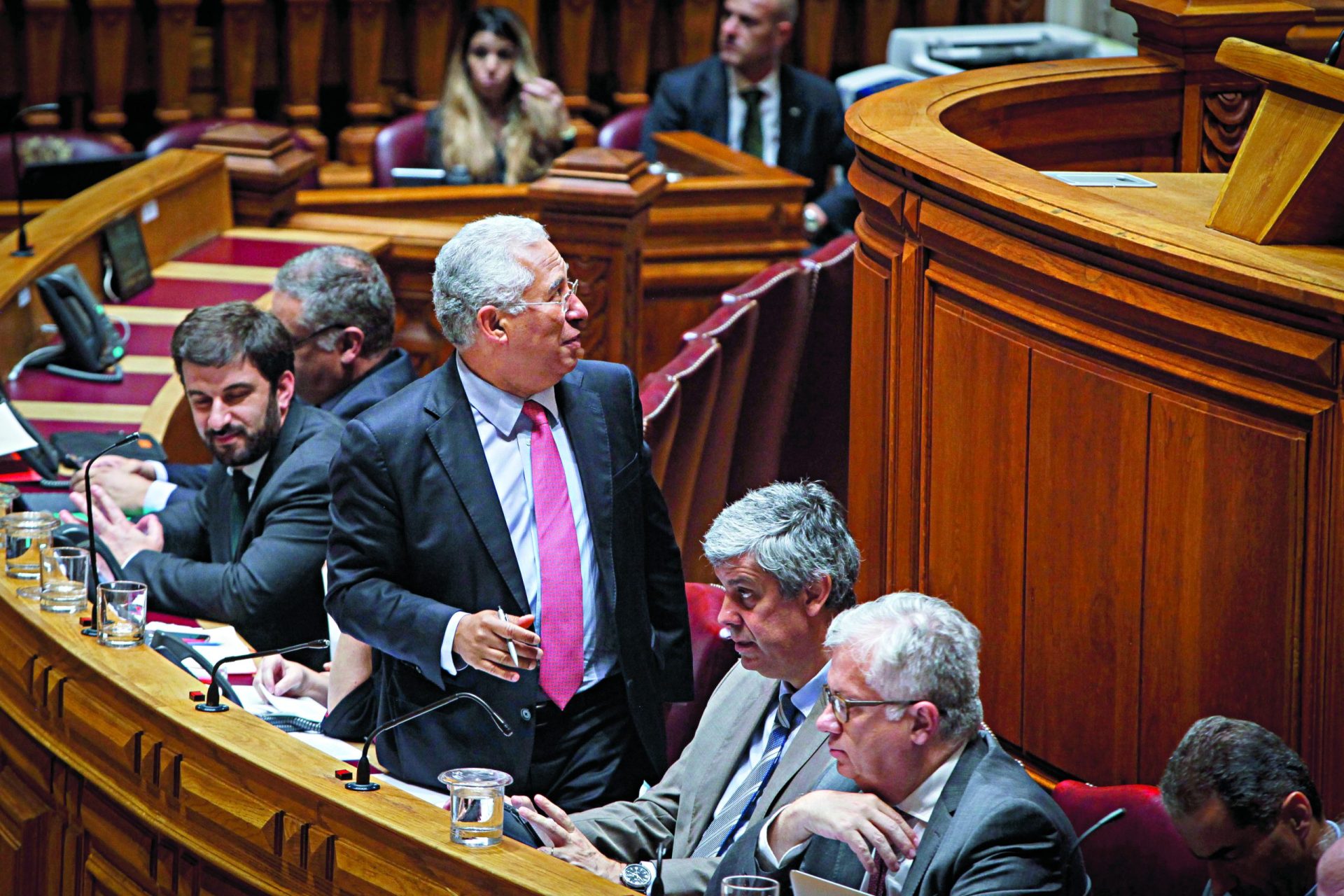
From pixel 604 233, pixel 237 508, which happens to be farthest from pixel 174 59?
pixel 237 508

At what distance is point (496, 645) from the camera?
2.29 meters

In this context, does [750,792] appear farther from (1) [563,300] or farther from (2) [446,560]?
(1) [563,300]

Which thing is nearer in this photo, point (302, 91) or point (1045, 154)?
point (1045, 154)

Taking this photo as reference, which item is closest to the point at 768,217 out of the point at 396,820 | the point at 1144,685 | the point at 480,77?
the point at 480,77

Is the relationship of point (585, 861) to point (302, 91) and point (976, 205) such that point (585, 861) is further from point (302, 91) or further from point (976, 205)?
point (302, 91)

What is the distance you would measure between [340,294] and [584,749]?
130 centimetres

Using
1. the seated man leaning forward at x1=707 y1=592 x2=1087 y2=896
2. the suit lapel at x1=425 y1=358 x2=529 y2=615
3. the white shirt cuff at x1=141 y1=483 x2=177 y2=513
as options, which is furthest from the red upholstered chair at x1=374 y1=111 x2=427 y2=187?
the seated man leaning forward at x1=707 y1=592 x2=1087 y2=896

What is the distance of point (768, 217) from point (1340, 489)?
11.6 ft

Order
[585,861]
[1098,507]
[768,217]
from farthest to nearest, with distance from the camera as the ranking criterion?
[768,217] < [1098,507] < [585,861]

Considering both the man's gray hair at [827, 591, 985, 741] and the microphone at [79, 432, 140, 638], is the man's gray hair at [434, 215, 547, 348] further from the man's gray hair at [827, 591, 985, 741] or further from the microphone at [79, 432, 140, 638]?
the man's gray hair at [827, 591, 985, 741]

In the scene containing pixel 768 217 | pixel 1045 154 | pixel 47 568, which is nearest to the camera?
pixel 47 568

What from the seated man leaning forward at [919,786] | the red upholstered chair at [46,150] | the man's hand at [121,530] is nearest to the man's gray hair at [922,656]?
the seated man leaning forward at [919,786]

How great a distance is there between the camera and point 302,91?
22.8 feet

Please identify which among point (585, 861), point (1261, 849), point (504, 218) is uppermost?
point (504, 218)
